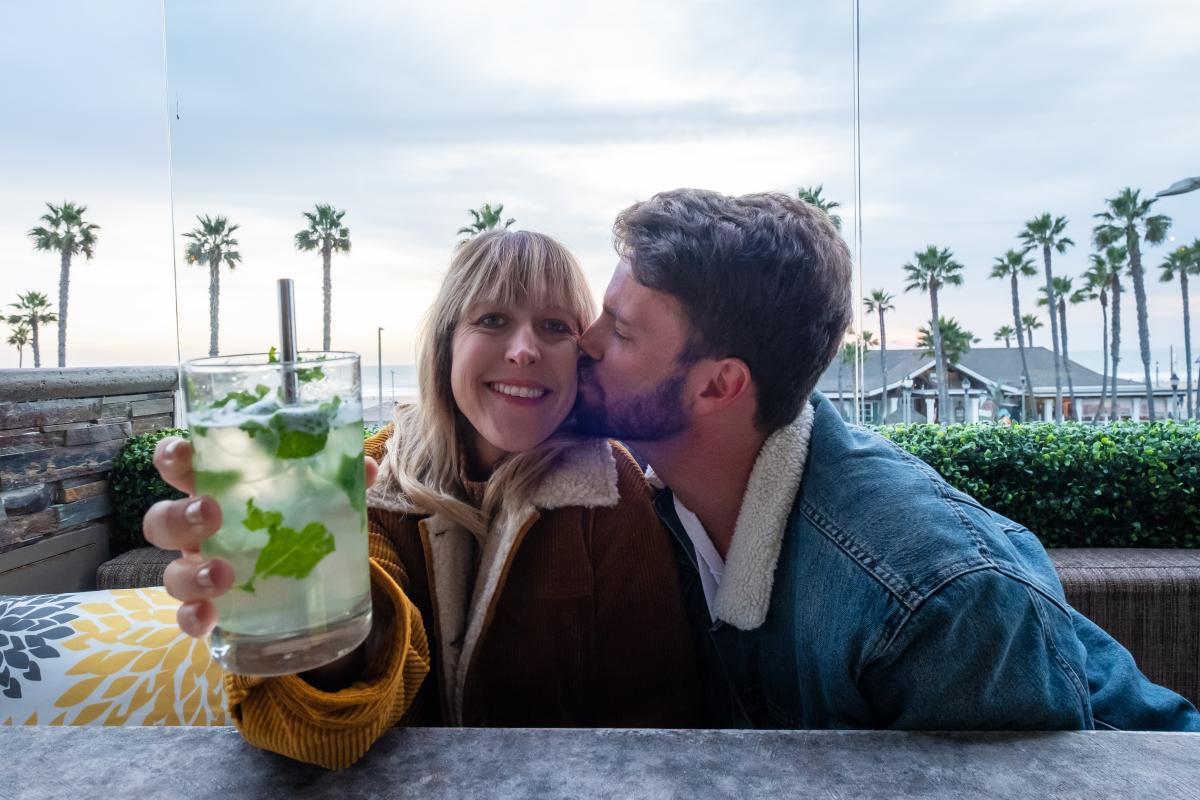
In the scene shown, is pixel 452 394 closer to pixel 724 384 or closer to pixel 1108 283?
pixel 724 384

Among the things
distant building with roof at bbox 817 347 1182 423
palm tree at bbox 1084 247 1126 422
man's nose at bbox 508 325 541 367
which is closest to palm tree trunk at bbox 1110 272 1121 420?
palm tree at bbox 1084 247 1126 422

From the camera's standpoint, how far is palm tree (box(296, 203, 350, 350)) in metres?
12.5

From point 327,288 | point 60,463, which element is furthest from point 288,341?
point 327,288

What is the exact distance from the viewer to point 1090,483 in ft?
9.68

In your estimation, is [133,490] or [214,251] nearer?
[133,490]

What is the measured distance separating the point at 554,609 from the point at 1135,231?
13.9 meters

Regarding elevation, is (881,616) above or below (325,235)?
below

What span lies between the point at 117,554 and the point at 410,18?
3.99 meters

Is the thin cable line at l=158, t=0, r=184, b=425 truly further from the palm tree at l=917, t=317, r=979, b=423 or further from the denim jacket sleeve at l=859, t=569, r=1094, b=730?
the palm tree at l=917, t=317, r=979, b=423

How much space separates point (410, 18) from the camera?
5.37m

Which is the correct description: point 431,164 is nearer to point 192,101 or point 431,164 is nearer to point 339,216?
point 192,101

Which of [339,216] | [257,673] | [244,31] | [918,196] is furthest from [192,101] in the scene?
[339,216]

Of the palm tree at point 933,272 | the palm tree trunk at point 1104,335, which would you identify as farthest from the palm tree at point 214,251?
the palm tree trunk at point 1104,335

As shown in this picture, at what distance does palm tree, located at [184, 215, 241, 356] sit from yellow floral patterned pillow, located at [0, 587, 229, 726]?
12.8 feet
